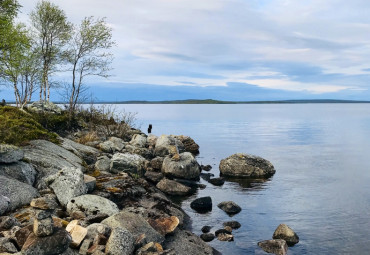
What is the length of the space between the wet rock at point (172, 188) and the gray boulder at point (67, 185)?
907 cm

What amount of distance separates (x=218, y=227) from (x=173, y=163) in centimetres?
1067

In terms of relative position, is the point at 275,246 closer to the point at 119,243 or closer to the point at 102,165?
the point at 119,243

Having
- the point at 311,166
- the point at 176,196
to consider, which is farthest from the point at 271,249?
the point at 311,166

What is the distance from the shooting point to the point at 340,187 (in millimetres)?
25922

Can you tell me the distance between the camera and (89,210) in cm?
1221

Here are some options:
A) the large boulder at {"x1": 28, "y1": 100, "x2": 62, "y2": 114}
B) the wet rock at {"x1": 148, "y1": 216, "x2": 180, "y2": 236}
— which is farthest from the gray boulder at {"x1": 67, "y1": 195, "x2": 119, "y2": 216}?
the large boulder at {"x1": 28, "y1": 100, "x2": 62, "y2": 114}

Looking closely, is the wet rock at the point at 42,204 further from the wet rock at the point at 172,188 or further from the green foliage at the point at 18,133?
the wet rock at the point at 172,188

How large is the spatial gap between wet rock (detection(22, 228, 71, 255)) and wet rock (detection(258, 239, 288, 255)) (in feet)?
27.3

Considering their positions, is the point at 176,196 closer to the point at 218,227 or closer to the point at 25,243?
the point at 218,227

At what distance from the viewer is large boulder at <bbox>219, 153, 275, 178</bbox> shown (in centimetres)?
2941

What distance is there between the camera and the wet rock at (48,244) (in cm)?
866

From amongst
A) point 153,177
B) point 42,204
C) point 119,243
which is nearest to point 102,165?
point 153,177

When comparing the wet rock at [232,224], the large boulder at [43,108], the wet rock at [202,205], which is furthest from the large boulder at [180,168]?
the large boulder at [43,108]

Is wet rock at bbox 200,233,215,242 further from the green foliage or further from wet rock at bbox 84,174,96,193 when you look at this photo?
the green foliage
